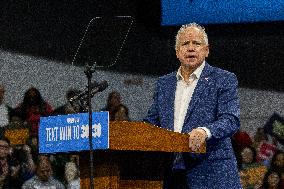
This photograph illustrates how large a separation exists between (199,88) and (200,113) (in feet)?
0.34

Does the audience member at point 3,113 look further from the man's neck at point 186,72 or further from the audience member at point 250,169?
the man's neck at point 186,72

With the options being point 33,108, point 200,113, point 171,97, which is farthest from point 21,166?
point 200,113

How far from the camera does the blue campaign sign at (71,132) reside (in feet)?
7.27

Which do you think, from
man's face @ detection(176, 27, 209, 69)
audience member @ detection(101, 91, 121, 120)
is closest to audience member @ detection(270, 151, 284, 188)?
audience member @ detection(101, 91, 121, 120)

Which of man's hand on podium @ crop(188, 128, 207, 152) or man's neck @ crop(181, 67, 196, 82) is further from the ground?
man's neck @ crop(181, 67, 196, 82)

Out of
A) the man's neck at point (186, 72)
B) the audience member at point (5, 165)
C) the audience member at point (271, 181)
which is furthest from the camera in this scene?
the audience member at point (271, 181)

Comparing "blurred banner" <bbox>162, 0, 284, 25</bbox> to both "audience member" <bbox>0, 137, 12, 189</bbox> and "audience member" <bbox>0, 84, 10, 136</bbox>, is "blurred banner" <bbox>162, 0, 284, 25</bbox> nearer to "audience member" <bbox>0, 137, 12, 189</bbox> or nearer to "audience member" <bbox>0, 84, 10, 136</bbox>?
"audience member" <bbox>0, 84, 10, 136</bbox>

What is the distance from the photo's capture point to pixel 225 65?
7.57m

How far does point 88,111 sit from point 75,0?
208 inches

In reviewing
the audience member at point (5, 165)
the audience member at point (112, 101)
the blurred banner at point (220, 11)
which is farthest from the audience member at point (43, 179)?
the blurred banner at point (220, 11)

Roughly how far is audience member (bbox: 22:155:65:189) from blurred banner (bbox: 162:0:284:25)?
1701 mm

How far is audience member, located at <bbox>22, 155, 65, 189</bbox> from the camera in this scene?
18.0ft

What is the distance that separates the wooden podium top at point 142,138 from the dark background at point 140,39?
3.88 metres

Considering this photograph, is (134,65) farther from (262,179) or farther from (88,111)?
(88,111)
